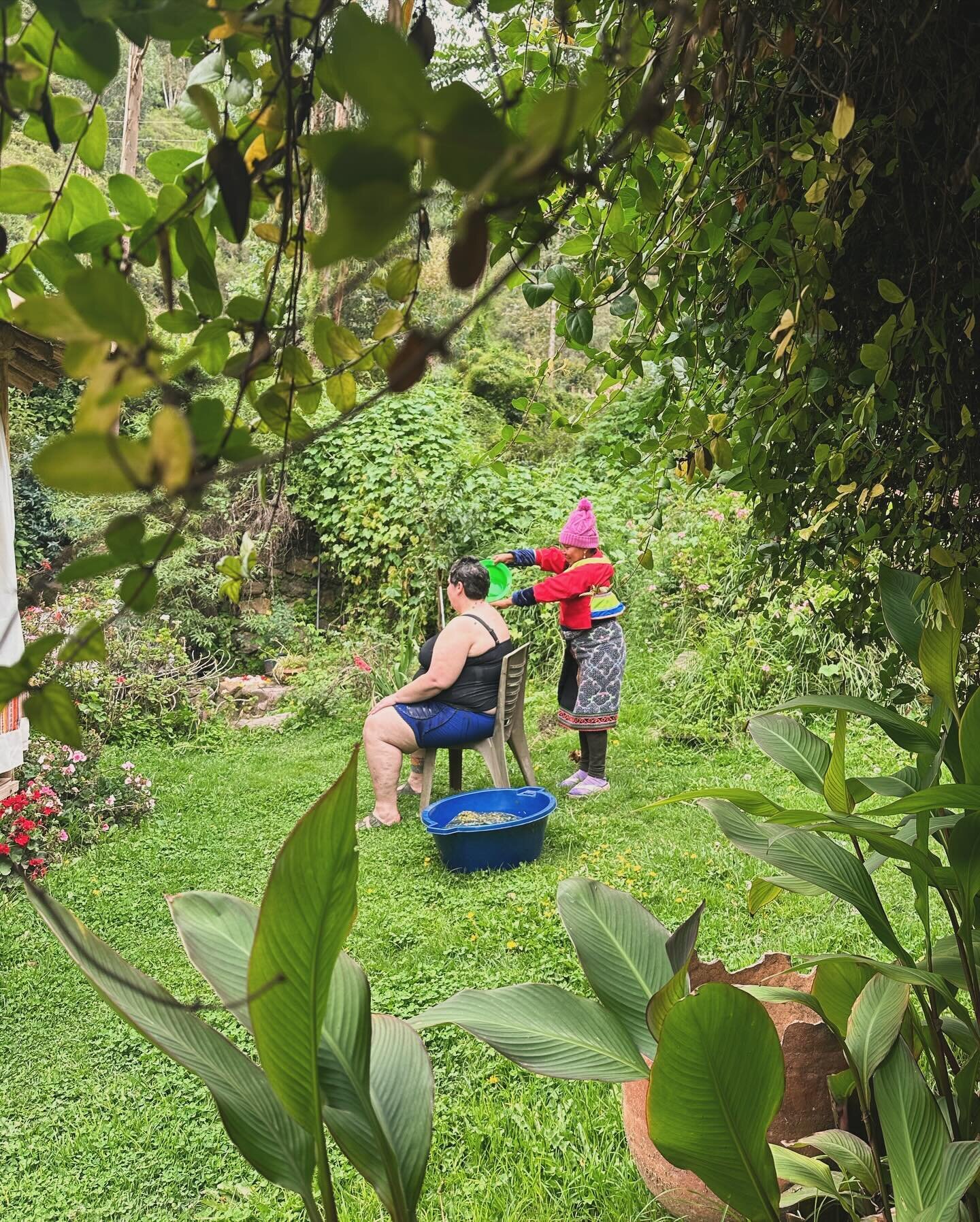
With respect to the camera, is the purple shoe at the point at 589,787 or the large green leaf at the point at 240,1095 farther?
the purple shoe at the point at 589,787

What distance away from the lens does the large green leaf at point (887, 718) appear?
139 centimetres

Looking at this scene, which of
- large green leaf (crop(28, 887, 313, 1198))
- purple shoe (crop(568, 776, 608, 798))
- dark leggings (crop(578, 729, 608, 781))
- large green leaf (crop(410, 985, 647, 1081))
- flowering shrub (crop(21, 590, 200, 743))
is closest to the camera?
large green leaf (crop(28, 887, 313, 1198))

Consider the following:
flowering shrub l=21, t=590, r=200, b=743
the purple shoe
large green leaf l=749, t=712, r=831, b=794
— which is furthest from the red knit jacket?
large green leaf l=749, t=712, r=831, b=794

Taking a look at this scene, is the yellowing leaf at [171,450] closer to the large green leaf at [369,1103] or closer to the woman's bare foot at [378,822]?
the large green leaf at [369,1103]

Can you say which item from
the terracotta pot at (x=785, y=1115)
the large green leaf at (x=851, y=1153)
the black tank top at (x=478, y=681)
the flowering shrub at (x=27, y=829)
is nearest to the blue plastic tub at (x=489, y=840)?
the black tank top at (x=478, y=681)

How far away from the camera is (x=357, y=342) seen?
1.90 ft

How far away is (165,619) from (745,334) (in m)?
7.76

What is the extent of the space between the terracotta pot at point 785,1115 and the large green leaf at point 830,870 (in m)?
0.34

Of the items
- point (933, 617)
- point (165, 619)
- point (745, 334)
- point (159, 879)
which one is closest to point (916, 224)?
point (745, 334)

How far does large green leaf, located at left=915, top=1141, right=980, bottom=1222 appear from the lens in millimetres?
1108

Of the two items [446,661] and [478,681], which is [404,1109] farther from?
[478,681]

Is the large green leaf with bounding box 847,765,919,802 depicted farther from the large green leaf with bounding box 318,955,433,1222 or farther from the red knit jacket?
the red knit jacket

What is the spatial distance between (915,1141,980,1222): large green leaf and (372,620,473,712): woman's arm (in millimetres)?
3678

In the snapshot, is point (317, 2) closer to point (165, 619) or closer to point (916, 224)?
point (916, 224)
